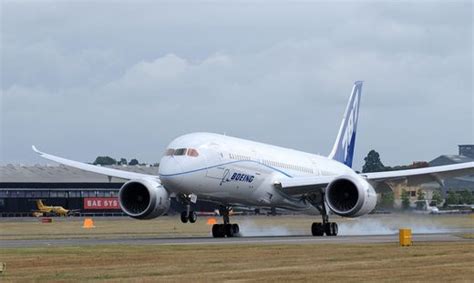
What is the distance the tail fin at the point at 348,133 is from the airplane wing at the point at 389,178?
785cm

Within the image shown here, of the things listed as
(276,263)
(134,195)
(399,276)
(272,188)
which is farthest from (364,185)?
(399,276)

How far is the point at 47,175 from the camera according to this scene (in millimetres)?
136250

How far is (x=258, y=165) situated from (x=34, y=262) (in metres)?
23.3

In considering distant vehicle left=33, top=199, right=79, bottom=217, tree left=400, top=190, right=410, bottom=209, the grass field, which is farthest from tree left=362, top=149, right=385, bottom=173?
the grass field

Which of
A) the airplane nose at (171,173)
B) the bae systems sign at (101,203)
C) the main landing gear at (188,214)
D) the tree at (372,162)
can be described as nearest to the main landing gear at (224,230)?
the main landing gear at (188,214)

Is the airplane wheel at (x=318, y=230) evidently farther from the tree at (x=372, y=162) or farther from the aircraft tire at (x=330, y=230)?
the tree at (x=372, y=162)

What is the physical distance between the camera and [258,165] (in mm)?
52062

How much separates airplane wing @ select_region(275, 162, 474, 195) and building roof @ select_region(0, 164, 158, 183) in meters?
78.3

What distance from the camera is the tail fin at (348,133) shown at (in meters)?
65.0

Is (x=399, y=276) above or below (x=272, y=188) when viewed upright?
below

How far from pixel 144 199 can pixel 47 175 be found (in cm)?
8787

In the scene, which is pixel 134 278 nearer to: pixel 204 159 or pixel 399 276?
pixel 399 276

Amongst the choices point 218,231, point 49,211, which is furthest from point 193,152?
point 49,211

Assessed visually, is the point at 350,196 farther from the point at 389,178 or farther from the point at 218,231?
the point at 218,231
